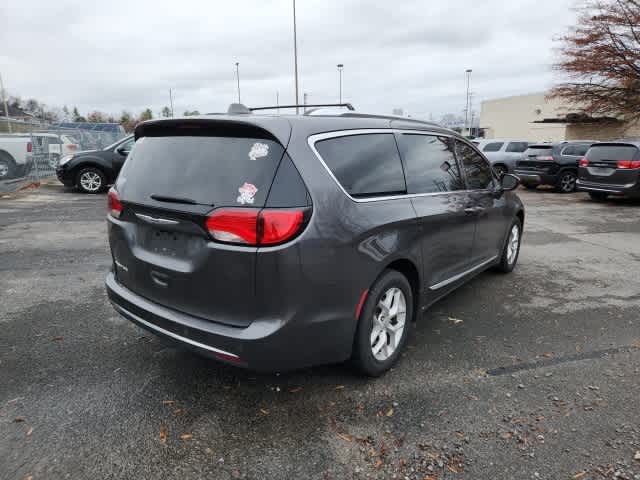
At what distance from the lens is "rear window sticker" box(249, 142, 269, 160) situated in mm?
2576

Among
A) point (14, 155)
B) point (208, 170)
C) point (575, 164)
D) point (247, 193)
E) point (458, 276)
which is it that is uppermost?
point (208, 170)

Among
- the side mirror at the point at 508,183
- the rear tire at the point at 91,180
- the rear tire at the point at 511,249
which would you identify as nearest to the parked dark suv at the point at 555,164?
the rear tire at the point at 511,249

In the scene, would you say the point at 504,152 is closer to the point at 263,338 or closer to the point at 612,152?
the point at 612,152

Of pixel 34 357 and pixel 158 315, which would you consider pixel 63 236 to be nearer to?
pixel 34 357

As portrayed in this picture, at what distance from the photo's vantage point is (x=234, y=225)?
8.09 ft

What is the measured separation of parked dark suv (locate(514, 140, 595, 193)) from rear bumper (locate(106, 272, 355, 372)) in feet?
47.8

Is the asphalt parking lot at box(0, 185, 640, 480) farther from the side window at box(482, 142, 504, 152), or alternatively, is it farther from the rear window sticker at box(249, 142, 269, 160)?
the side window at box(482, 142, 504, 152)

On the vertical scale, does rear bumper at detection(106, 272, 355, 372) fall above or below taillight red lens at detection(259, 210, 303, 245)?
below

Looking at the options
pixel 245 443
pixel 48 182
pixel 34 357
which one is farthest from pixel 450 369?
pixel 48 182

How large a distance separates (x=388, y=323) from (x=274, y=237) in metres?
1.23

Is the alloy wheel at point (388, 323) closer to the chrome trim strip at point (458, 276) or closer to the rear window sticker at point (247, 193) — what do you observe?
the chrome trim strip at point (458, 276)

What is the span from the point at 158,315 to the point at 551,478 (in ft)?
7.46

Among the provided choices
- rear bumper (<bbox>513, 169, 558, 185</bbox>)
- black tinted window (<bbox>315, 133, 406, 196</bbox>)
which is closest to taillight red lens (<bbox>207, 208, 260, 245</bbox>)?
black tinted window (<bbox>315, 133, 406, 196</bbox>)

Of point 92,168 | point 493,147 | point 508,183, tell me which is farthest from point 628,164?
point 92,168
